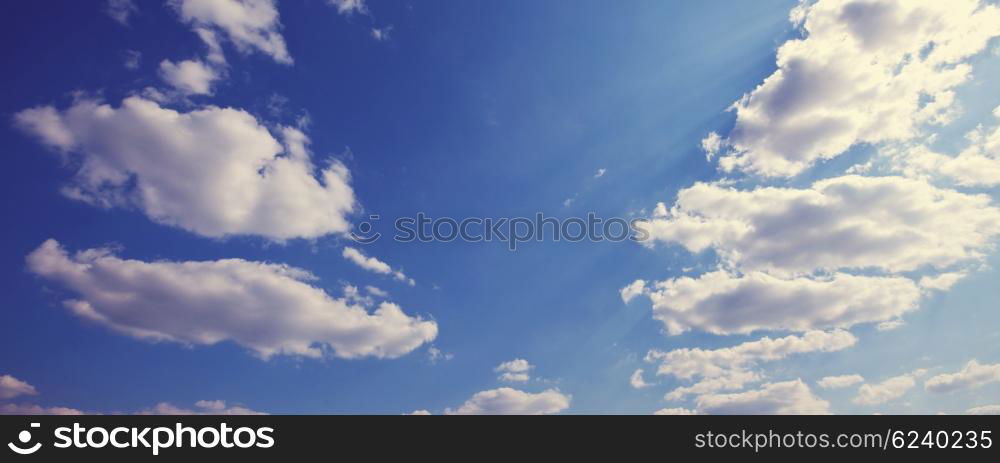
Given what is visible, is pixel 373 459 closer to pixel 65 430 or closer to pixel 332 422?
pixel 332 422

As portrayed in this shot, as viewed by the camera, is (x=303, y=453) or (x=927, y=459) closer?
(x=303, y=453)

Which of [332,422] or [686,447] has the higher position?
[332,422]

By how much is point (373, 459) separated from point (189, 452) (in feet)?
38.6

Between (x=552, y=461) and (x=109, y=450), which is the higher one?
(x=109, y=450)

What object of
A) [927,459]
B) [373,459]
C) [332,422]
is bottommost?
[927,459]

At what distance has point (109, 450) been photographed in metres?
30.9

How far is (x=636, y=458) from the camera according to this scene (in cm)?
3180

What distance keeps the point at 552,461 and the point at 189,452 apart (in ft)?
76.5

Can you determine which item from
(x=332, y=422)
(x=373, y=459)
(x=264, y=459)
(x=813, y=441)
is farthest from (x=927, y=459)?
(x=264, y=459)

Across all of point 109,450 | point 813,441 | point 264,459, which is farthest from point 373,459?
point 813,441

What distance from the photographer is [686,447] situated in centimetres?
3169

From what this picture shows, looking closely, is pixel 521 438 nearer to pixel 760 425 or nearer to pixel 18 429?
pixel 760 425

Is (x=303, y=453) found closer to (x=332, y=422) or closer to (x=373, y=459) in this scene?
(x=332, y=422)

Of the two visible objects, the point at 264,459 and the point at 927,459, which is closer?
the point at 264,459
